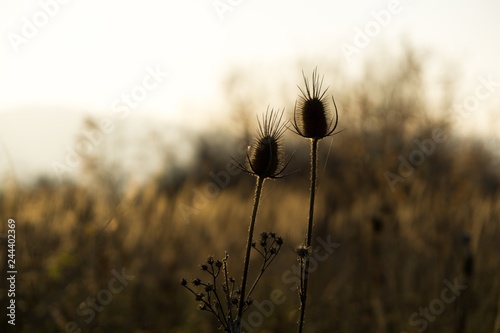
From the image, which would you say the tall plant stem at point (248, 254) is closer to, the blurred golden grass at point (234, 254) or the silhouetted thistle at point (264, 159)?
the silhouetted thistle at point (264, 159)

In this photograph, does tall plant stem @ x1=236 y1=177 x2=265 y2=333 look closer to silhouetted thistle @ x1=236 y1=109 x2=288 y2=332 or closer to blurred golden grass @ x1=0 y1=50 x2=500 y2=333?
silhouetted thistle @ x1=236 y1=109 x2=288 y2=332

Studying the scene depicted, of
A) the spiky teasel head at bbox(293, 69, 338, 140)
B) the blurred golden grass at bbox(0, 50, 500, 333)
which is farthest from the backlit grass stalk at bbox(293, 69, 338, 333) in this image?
the blurred golden grass at bbox(0, 50, 500, 333)

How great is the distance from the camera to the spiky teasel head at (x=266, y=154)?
169 cm

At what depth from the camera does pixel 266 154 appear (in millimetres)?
1693

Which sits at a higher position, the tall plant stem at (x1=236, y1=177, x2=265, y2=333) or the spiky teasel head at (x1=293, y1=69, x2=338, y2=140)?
the spiky teasel head at (x1=293, y1=69, x2=338, y2=140)

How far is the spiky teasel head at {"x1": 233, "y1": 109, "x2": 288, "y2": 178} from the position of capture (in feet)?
5.56

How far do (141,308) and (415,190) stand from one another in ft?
11.0

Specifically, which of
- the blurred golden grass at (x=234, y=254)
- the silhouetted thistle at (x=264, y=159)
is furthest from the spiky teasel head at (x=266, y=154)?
the blurred golden grass at (x=234, y=254)

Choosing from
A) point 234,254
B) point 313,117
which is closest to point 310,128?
point 313,117

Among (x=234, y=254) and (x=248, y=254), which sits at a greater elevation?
(x=234, y=254)

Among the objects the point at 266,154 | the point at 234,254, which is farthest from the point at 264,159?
the point at 234,254

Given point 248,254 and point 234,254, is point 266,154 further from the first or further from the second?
point 234,254

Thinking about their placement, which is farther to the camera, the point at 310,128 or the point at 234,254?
the point at 234,254

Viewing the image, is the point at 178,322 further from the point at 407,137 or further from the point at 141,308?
the point at 407,137
